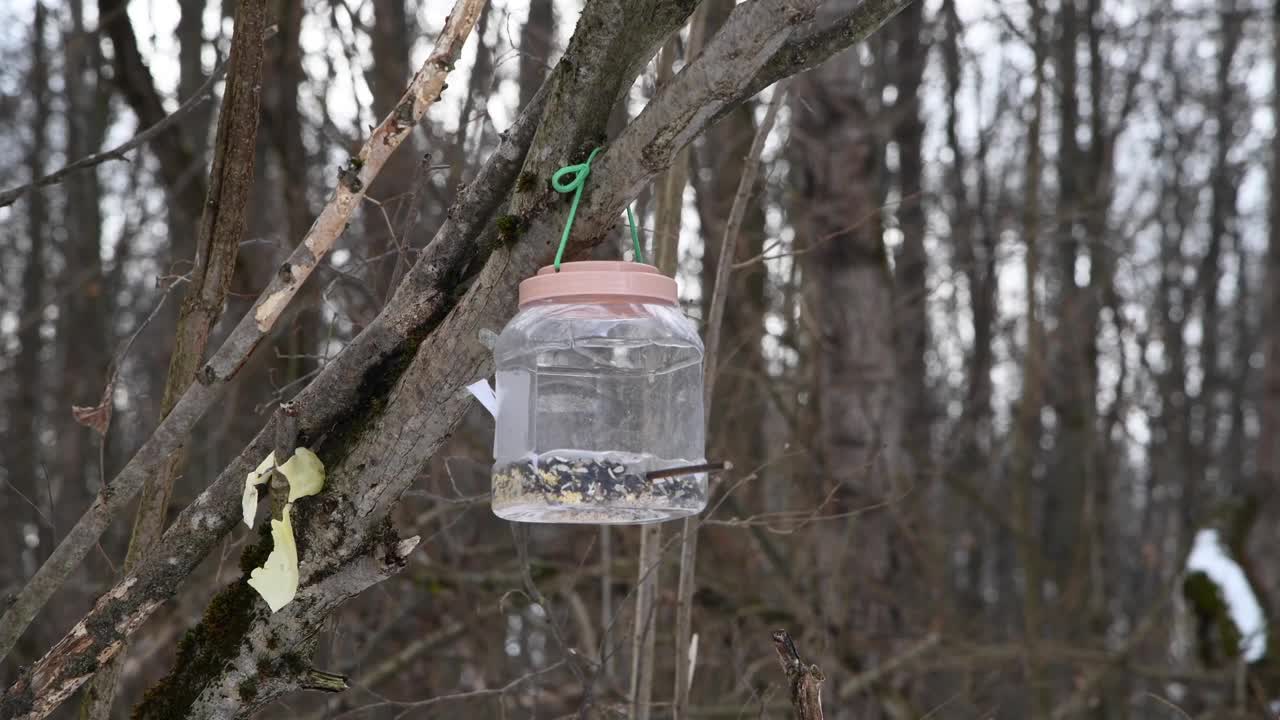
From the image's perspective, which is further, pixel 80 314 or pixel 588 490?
pixel 80 314

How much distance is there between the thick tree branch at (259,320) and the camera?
2330mm

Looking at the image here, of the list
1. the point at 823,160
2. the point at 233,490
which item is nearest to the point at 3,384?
the point at 823,160

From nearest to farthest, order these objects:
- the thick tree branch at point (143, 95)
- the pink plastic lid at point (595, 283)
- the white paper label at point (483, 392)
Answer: the pink plastic lid at point (595, 283) → the white paper label at point (483, 392) → the thick tree branch at point (143, 95)

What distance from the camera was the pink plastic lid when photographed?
1958 millimetres

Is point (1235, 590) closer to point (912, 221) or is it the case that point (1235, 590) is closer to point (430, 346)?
point (912, 221)

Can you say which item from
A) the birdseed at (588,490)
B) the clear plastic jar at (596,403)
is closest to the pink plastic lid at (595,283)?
the clear plastic jar at (596,403)

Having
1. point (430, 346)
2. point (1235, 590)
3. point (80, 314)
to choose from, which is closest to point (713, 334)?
point (430, 346)

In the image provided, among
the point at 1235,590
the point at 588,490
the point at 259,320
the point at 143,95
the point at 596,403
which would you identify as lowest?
the point at 1235,590

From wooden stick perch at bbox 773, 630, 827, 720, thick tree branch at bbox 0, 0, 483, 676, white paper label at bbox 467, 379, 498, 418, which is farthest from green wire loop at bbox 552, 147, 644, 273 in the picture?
wooden stick perch at bbox 773, 630, 827, 720

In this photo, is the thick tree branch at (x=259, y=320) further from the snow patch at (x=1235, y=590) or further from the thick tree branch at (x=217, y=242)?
the snow patch at (x=1235, y=590)

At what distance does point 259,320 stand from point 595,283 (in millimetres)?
802

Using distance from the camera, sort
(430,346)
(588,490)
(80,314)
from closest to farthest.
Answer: (588,490), (430,346), (80,314)

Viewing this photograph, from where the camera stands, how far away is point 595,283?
1958 mm

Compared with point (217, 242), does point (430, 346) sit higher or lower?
lower
